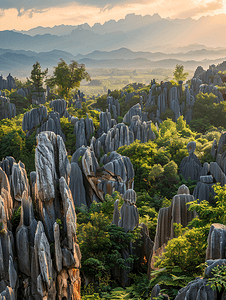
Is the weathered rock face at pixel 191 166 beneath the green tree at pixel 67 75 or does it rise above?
beneath

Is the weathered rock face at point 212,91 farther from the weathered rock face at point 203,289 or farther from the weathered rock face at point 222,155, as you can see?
the weathered rock face at point 203,289

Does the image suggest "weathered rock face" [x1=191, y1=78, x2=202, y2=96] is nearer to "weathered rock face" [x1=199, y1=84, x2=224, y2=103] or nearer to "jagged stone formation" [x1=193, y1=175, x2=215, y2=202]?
"weathered rock face" [x1=199, y1=84, x2=224, y2=103]

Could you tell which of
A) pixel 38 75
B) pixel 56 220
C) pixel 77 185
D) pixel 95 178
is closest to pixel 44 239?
pixel 56 220

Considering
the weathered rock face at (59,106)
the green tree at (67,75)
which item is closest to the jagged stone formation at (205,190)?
the weathered rock face at (59,106)

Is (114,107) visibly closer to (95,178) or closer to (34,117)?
(34,117)

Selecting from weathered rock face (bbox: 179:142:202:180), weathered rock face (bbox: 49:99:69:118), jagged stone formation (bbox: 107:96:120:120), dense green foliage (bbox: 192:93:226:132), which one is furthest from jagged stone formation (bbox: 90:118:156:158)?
jagged stone formation (bbox: 107:96:120:120)
